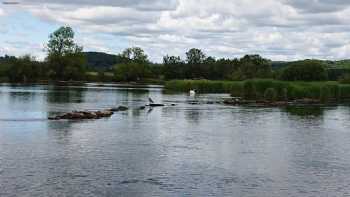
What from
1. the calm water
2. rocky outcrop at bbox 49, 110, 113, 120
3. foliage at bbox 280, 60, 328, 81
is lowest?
the calm water

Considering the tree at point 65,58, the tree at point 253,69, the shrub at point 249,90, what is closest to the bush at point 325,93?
the shrub at point 249,90

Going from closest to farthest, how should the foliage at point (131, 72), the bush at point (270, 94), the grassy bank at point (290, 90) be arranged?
the bush at point (270, 94)
the grassy bank at point (290, 90)
the foliage at point (131, 72)

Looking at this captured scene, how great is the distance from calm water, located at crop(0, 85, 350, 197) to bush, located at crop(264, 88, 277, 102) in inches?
1232

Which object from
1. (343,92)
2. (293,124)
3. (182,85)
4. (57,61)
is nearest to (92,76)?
(57,61)

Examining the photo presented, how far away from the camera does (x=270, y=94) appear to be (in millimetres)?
84312

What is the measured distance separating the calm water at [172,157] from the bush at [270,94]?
31.3 metres

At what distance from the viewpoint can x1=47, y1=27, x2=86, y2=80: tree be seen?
176 m

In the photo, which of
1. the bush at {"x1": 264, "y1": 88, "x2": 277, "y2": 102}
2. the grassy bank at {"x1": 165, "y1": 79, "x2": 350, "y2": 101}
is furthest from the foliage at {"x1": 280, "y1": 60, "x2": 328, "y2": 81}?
the bush at {"x1": 264, "y1": 88, "x2": 277, "y2": 102}

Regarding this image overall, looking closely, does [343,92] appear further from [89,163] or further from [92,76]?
[92,76]

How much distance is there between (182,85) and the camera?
130 m

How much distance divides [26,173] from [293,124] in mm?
29170

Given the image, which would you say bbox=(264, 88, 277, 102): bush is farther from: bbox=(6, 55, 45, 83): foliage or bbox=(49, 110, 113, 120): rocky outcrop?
bbox=(6, 55, 45, 83): foliage

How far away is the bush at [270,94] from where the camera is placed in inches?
3281

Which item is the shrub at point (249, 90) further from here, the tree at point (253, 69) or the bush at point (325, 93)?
the tree at point (253, 69)
